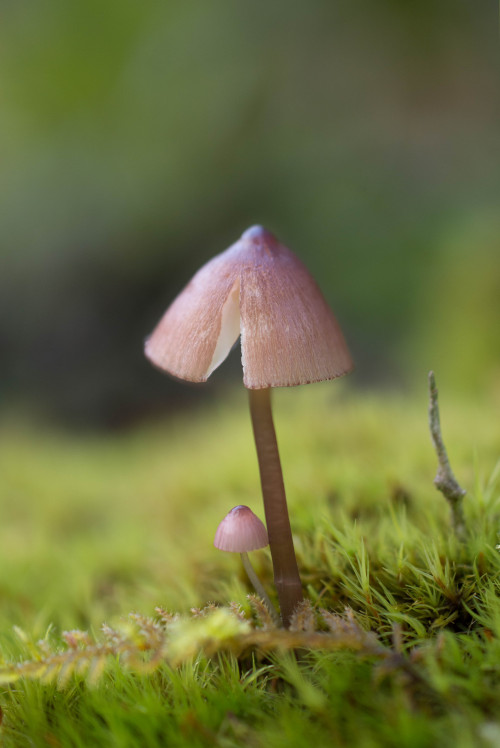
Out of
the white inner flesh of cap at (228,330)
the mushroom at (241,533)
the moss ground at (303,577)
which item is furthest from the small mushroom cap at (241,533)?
the white inner flesh of cap at (228,330)

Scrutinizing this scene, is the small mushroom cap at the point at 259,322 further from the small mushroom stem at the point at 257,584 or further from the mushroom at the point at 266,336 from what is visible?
the small mushroom stem at the point at 257,584

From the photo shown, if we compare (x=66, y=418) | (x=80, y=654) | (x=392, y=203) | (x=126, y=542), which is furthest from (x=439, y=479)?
(x=392, y=203)

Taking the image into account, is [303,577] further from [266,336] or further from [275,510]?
[266,336]

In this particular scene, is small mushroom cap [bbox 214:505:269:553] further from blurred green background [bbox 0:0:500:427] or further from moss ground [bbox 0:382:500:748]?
blurred green background [bbox 0:0:500:427]

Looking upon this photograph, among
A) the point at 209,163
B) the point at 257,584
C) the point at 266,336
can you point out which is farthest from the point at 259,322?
the point at 209,163

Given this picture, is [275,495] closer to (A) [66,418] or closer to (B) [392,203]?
(A) [66,418]

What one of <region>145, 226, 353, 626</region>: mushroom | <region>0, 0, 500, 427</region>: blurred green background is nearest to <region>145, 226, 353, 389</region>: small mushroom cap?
<region>145, 226, 353, 626</region>: mushroom
